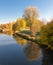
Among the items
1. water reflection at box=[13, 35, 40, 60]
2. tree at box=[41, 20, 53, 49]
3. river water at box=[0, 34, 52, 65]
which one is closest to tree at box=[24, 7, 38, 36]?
water reflection at box=[13, 35, 40, 60]

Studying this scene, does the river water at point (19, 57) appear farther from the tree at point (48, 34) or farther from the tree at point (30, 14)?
the tree at point (30, 14)

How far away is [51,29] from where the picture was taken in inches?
754

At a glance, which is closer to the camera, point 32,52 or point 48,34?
point 32,52

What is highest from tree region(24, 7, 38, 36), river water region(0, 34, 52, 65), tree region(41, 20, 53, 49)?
tree region(24, 7, 38, 36)

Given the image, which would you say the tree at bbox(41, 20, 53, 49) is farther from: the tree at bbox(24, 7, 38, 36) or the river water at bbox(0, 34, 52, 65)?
the tree at bbox(24, 7, 38, 36)

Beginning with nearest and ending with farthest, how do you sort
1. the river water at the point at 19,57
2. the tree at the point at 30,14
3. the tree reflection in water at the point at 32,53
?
1. the river water at the point at 19,57
2. the tree reflection in water at the point at 32,53
3. the tree at the point at 30,14

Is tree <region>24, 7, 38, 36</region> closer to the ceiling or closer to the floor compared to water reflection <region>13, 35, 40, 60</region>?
closer to the ceiling

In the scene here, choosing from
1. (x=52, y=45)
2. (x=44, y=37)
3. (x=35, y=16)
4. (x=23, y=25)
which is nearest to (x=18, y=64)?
(x=52, y=45)

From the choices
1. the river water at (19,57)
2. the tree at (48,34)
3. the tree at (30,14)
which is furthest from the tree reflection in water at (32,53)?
the tree at (30,14)

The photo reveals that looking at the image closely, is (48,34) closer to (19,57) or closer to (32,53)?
(32,53)

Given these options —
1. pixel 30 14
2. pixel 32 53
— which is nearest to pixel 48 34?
pixel 32 53

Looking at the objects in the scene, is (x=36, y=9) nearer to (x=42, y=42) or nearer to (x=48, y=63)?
(x=42, y=42)

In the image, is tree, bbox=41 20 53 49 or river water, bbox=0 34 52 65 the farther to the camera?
tree, bbox=41 20 53 49

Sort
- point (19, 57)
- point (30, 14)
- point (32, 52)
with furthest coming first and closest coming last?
1. point (30, 14)
2. point (32, 52)
3. point (19, 57)
